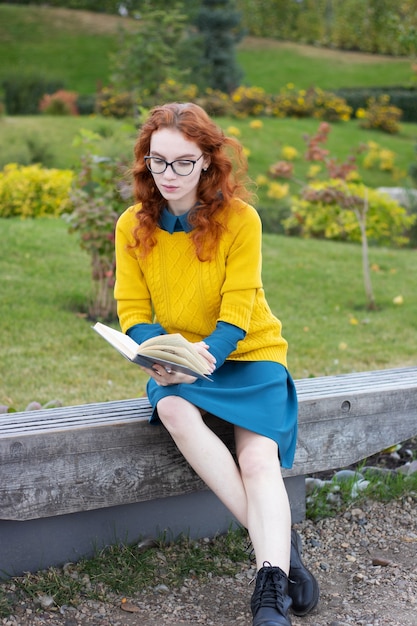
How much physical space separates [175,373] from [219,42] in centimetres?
1928

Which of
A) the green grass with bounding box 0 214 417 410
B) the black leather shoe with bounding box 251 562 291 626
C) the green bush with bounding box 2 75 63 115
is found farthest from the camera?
the green bush with bounding box 2 75 63 115

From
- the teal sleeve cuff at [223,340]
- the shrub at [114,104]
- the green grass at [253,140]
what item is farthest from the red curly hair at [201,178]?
the shrub at [114,104]

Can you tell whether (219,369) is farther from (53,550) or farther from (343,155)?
(343,155)

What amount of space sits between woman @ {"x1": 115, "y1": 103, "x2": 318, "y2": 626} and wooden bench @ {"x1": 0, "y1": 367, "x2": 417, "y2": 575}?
0.55ft

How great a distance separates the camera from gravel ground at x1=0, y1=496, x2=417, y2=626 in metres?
2.17

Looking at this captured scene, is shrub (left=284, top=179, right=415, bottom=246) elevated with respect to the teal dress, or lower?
lower

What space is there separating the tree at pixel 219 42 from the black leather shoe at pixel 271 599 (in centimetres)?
1876

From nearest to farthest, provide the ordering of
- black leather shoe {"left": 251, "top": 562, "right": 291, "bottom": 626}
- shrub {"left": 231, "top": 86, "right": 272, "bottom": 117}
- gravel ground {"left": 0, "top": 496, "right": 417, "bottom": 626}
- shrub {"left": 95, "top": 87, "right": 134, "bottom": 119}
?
black leather shoe {"left": 251, "top": 562, "right": 291, "bottom": 626}
gravel ground {"left": 0, "top": 496, "right": 417, "bottom": 626}
shrub {"left": 95, "top": 87, "right": 134, "bottom": 119}
shrub {"left": 231, "top": 86, "right": 272, "bottom": 117}

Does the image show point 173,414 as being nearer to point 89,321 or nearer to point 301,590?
point 301,590

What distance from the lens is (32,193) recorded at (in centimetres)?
841

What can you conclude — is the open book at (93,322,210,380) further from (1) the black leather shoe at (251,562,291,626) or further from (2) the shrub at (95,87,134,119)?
(2) the shrub at (95,87,134,119)

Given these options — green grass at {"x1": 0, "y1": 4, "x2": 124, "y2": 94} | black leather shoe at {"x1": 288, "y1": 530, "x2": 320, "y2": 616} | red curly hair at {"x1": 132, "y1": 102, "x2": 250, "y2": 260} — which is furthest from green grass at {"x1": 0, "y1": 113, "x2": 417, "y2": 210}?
green grass at {"x1": 0, "y1": 4, "x2": 124, "y2": 94}

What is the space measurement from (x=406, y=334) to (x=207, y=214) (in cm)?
324

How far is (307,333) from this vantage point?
5.19 metres
